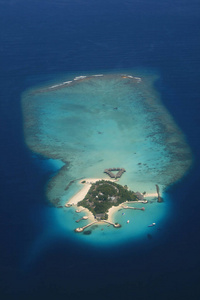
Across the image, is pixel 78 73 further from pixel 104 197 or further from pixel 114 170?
pixel 104 197

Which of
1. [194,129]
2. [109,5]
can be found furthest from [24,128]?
[109,5]

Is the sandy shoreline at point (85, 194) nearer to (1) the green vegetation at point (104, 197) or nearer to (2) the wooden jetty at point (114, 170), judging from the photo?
(1) the green vegetation at point (104, 197)

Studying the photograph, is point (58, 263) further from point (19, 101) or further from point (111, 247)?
point (19, 101)

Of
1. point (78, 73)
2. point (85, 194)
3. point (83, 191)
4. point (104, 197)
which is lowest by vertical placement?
point (104, 197)

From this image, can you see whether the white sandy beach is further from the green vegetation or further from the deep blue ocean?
the deep blue ocean

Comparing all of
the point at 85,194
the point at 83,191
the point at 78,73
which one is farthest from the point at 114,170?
the point at 78,73

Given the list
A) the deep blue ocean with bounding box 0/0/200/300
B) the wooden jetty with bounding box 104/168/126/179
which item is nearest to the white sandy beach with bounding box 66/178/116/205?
the wooden jetty with bounding box 104/168/126/179
